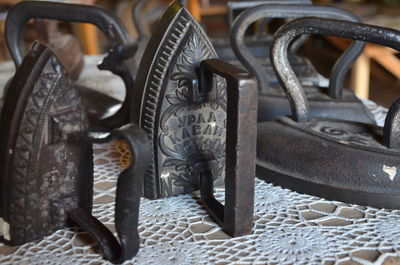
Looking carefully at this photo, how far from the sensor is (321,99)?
90 centimetres

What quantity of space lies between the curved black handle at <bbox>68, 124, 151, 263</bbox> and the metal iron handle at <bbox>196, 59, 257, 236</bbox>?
0.33 feet

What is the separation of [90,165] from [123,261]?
0.11m

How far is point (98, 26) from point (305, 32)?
290 millimetres

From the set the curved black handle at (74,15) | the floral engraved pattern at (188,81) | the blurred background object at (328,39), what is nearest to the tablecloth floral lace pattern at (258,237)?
the floral engraved pattern at (188,81)

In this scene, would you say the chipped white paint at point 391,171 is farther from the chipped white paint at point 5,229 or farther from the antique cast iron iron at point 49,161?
the chipped white paint at point 5,229

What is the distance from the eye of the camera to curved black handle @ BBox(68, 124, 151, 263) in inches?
19.2

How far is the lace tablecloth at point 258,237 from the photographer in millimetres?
545

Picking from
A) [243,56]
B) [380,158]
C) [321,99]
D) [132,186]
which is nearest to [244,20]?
[243,56]

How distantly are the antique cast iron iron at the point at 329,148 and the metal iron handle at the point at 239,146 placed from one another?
13 centimetres

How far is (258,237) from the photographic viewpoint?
58 cm

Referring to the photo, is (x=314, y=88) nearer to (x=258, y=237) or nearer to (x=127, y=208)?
(x=258, y=237)

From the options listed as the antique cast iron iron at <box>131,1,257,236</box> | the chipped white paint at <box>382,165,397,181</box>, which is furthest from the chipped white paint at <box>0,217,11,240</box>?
the chipped white paint at <box>382,165,397,181</box>

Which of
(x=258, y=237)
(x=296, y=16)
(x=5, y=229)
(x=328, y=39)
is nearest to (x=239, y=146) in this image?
(x=258, y=237)

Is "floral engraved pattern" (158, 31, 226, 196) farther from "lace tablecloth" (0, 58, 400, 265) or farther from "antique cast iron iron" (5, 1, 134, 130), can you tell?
"antique cast iron iron" (5, 1, 134, 130)
